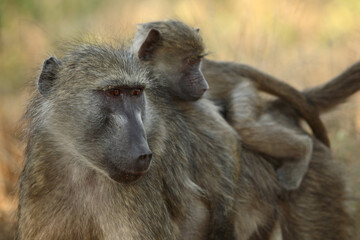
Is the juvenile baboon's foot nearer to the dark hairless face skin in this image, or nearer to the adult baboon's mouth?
the dark hairless face skin

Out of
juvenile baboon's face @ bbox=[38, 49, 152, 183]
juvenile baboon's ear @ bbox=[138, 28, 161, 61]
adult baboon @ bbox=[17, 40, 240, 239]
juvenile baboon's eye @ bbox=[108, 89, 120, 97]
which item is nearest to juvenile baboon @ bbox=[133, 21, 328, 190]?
juvenile baboon's ear @ bbox=[138, 28, 161, 61]

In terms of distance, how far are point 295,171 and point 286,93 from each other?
2.11 feet

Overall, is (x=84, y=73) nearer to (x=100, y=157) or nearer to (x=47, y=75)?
(x=47, y=75)

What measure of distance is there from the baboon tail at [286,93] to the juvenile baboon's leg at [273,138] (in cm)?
30

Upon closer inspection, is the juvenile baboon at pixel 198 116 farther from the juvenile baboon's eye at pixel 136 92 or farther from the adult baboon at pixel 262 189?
the juvenile baboon's eye at pixel 136 92

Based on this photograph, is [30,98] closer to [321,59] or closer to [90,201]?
[90,201]

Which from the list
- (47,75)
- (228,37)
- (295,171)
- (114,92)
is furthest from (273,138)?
(228,37)

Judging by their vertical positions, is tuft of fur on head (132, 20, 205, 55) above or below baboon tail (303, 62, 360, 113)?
above

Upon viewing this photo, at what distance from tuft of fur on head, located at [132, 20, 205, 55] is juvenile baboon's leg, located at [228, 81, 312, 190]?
0.47 metres

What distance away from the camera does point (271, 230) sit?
150 inches

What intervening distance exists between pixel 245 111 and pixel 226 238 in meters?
0.92

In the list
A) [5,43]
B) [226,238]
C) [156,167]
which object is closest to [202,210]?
[226,238]

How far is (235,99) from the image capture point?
4.00 m

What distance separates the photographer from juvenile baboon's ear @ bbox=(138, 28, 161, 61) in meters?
3.73
